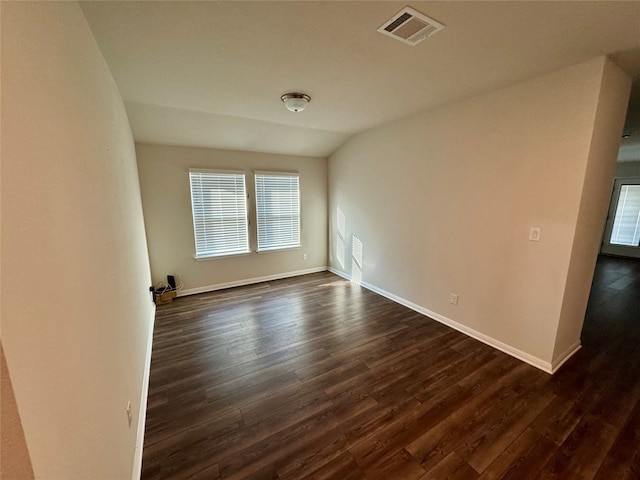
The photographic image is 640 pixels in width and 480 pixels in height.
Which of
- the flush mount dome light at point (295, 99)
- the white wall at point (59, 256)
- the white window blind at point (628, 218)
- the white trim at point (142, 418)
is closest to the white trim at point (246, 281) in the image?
the white trim at point (142, 418)

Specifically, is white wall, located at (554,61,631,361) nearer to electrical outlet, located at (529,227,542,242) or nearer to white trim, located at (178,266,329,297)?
electrical outlet, located at (529,227,542,242)

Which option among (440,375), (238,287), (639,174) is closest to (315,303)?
(238,287)

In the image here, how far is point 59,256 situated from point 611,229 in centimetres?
1011

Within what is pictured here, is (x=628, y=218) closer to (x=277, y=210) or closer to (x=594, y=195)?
(x=594, y=195)

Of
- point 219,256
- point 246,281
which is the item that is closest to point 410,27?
point 219,256

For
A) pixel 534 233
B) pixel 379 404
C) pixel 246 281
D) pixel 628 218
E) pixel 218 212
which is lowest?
pixel 379 404

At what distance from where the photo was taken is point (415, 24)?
1516mm

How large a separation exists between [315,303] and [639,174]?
8.28 m

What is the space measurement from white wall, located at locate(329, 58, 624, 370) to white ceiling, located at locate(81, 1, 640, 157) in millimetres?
251

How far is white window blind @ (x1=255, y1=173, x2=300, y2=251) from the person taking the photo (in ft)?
14.6

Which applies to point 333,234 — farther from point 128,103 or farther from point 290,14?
point 290,14

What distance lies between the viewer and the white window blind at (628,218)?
20.7 feet

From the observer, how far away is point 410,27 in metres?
1.55

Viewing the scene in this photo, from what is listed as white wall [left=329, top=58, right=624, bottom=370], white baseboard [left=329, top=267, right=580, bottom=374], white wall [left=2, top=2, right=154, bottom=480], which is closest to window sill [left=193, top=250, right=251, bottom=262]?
white wall [left=329, top=58, right=624, bottom=370]
